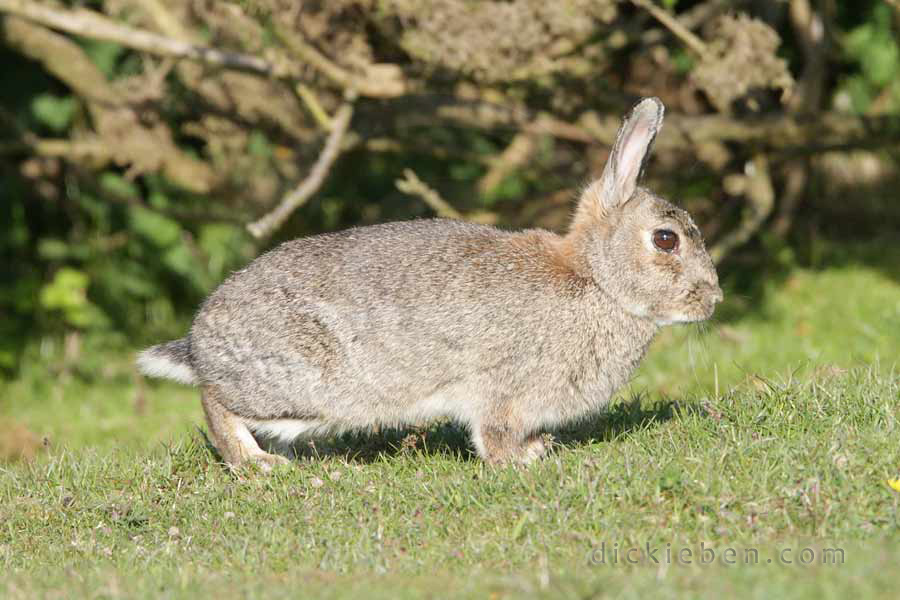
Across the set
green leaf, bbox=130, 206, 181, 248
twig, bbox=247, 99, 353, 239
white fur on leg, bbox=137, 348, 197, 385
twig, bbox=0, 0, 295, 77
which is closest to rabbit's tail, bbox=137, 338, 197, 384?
white fur on leg, bbox=137, 348, 197, 385

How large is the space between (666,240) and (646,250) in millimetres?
117

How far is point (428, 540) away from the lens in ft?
18.5

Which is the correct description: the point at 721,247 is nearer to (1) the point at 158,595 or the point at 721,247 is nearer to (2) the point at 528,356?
(2) the point at 528,356

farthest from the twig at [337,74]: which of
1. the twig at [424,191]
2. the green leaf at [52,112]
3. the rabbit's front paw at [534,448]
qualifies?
the green leaf at [52,112]

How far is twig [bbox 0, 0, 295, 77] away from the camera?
10.5 m

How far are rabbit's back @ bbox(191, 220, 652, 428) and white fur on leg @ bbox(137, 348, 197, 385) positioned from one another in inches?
8.4

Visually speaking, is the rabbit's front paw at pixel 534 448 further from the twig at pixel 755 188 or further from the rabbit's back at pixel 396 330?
the twig at pixel 755 188

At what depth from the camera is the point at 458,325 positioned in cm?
670

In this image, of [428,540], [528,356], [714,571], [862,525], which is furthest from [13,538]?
[862,525]

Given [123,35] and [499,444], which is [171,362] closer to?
[499,444]

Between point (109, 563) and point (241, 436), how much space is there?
1.36m

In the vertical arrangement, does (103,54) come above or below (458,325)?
above

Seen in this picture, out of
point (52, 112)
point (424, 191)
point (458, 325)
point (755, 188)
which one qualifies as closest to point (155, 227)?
point (52, 112)

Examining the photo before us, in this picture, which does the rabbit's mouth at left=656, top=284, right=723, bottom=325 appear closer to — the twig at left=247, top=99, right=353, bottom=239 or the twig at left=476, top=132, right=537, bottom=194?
the twig at left=247, top=99, right=353, bottom=239
